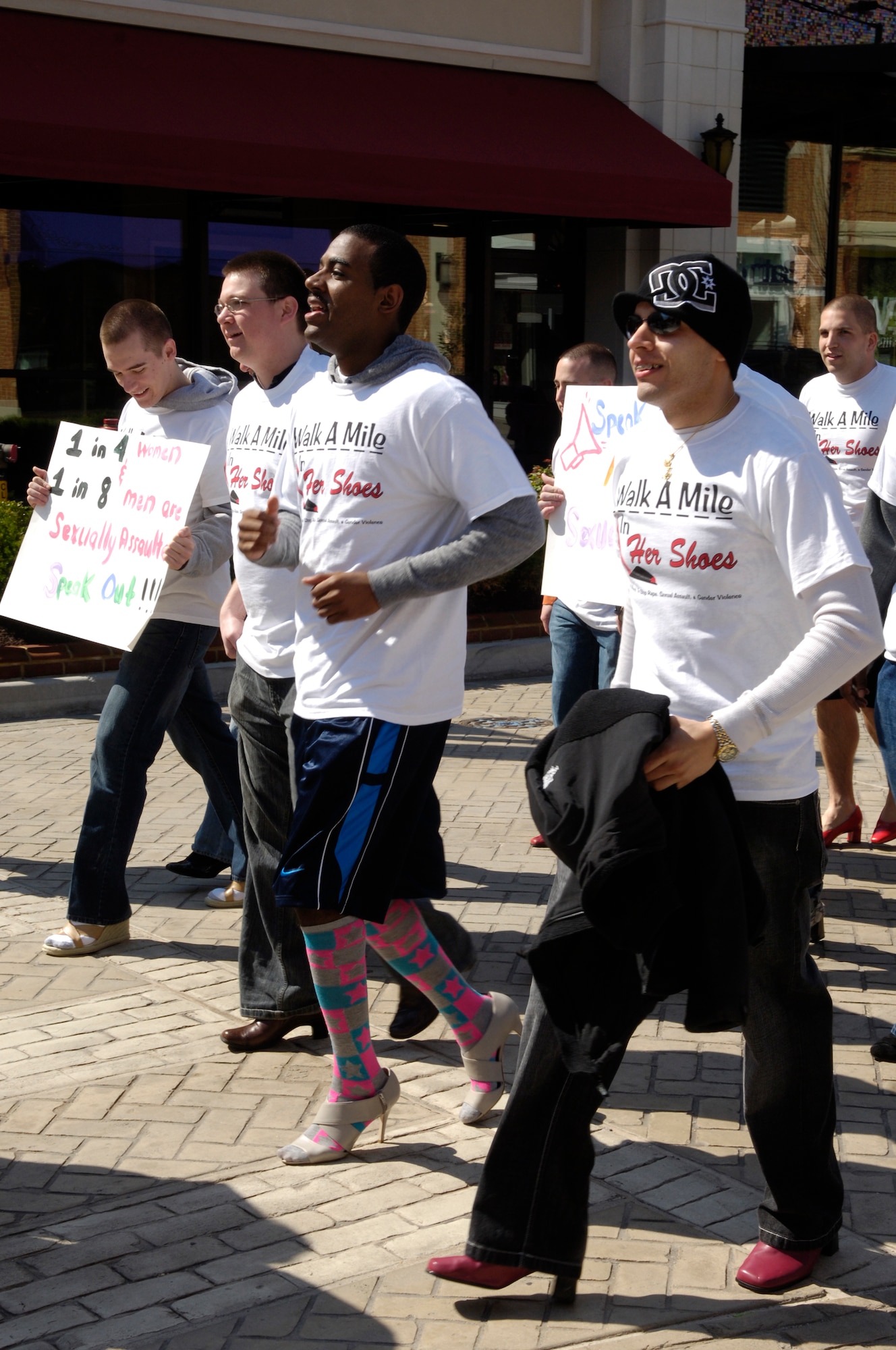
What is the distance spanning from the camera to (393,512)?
12.3 ft

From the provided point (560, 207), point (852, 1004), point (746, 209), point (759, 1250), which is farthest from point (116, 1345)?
point (746, 209)

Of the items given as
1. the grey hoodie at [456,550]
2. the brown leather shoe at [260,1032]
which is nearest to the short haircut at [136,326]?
the grey hoodie at [456,550]

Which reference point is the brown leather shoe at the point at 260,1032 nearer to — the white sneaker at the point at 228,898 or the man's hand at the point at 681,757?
the white sneaker at the point at 228,898

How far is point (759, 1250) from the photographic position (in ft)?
11.1

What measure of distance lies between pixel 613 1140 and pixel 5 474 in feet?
32.2

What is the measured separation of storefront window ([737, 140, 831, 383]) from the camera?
17.7 m

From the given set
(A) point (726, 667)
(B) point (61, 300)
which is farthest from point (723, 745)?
(B) point (61, 300)

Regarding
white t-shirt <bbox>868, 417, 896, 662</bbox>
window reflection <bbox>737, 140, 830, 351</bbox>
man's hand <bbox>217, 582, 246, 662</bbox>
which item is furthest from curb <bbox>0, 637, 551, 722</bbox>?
window reflection <bbox>737, 140, 830, 351</bbox>

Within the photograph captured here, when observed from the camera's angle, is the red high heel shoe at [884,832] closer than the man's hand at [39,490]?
No

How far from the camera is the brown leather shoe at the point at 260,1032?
467 cm

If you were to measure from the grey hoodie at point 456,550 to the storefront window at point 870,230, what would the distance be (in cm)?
1578

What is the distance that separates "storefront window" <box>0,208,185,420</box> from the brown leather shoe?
9193 mm

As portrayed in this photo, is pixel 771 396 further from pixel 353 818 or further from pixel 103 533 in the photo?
pixel 103 533

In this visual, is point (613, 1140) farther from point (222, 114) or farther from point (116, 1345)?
point (222, 114)
